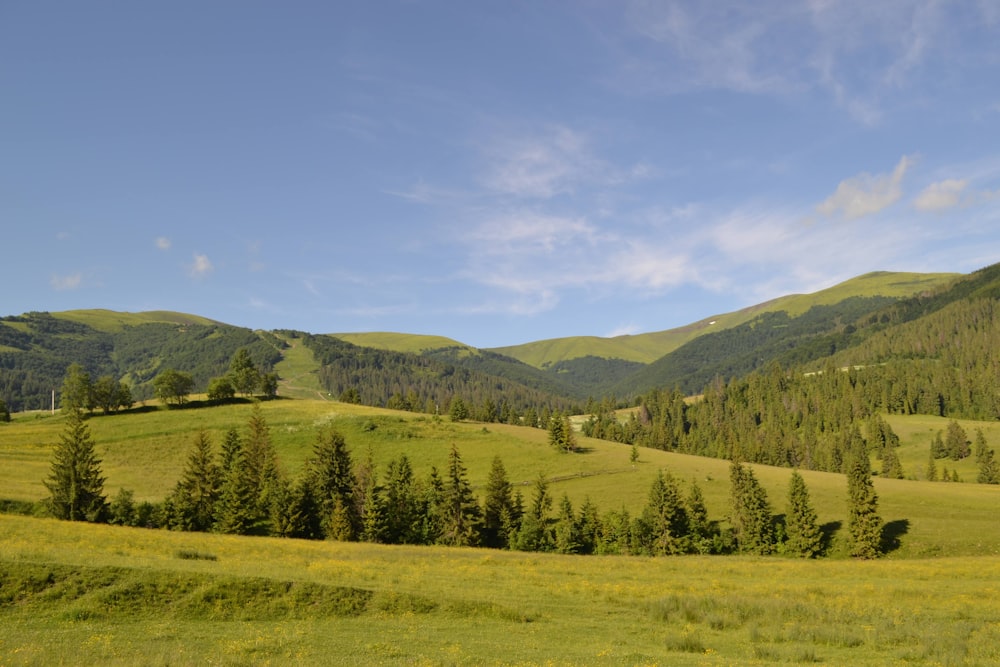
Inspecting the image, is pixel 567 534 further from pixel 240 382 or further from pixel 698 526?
pixel 240 382

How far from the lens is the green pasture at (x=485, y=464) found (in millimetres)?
78062

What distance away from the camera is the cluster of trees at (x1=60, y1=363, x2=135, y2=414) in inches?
5546

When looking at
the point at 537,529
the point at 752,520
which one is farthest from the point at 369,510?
the point at 752,520

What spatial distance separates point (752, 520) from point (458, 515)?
39.6 meters

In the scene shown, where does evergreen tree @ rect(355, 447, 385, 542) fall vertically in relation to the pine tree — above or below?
below

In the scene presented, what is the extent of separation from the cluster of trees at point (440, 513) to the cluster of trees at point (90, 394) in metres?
82.5

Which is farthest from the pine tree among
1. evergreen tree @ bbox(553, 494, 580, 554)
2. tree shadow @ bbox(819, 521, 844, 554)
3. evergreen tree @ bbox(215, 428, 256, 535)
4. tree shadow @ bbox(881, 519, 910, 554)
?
tree shadow @ bbox(881, 519, 910, 554)

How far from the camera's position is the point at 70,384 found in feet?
462

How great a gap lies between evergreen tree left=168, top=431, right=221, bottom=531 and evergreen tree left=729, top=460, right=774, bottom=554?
67946mm

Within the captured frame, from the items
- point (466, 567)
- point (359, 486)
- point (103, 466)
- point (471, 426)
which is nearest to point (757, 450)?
point (471, 426)

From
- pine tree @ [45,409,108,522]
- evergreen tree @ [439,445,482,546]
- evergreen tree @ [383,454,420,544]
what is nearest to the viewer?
pine tree @ [45,409,108,522]

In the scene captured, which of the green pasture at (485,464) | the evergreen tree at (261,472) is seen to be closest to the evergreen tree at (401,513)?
the evergreen tree at (261,472)

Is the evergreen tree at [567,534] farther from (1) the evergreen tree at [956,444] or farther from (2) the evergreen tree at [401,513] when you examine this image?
(1) the evergreen tree at [956,444]

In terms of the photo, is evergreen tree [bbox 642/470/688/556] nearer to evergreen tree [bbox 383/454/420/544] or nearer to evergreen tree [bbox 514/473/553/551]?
evergreen tree [bbox 514/473/553/551]
